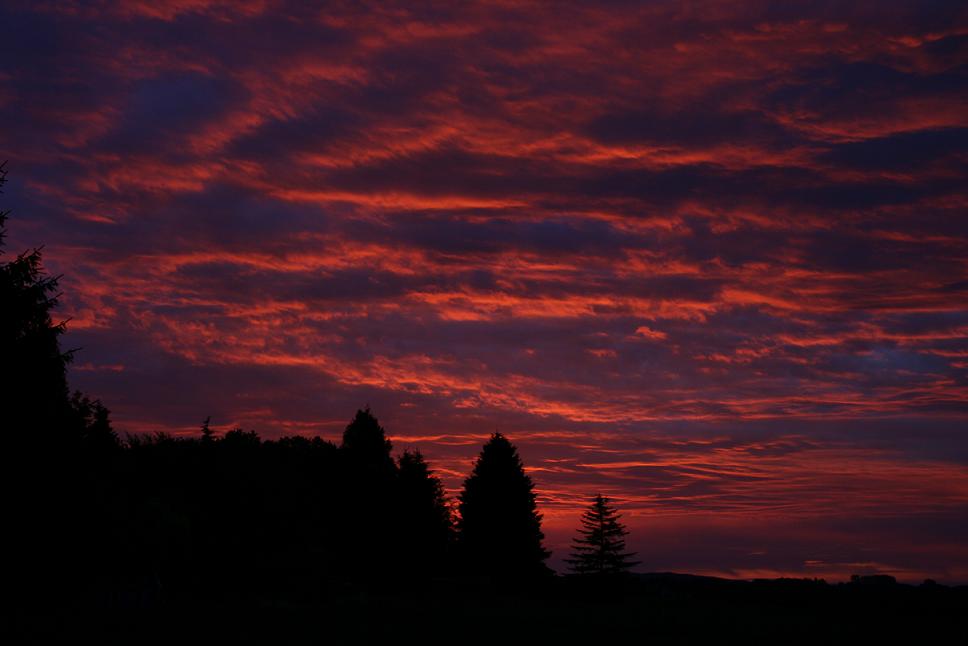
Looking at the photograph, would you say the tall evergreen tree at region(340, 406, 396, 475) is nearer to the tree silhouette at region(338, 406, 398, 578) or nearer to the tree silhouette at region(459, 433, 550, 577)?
the tree silhouette at region(338, 406, 398, 578)

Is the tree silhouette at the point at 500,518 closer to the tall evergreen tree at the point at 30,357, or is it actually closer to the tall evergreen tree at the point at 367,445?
the tall evergreen tree at the point at 367,445

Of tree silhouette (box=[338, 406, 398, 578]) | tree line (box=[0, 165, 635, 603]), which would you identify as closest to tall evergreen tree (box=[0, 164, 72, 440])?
tree line (box=[0, 165, 635, 603])

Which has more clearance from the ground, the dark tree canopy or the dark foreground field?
the dark tree canopy

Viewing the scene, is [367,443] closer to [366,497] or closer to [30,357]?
[366,497]

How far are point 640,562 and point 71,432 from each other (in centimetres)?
6054

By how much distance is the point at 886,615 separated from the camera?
4862 centimetres

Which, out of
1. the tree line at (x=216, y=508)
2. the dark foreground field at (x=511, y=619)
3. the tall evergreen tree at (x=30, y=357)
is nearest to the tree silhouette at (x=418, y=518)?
the tree line at (x=216, y=508)

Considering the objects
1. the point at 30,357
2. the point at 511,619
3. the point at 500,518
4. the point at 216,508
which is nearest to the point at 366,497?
the point at 500,518

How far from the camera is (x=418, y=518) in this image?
79.3 meters

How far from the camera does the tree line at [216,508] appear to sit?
31.5 m

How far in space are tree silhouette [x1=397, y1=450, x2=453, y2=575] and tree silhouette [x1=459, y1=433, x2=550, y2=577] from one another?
254cm

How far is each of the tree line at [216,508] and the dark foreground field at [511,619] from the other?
2.58 m

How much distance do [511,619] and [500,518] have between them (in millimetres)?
38323

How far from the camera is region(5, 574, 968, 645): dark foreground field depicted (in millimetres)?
32031
